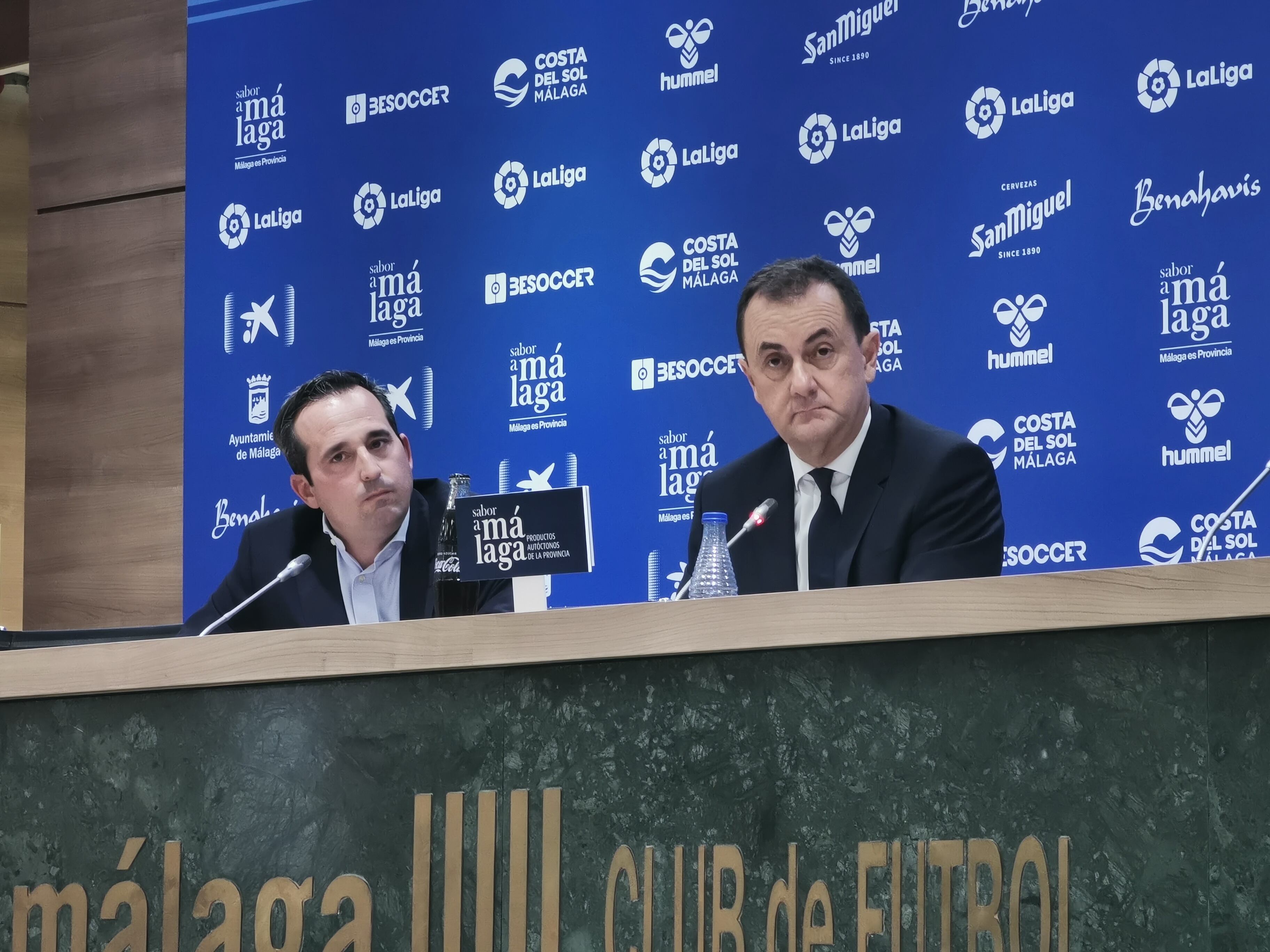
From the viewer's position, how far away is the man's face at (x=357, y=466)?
2.87m

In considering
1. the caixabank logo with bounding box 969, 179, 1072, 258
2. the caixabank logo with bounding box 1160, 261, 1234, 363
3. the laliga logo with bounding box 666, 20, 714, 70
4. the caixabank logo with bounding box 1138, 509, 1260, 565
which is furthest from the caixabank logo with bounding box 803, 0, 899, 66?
the caixabank logo with bounding box 1138, 509, 1260, 565

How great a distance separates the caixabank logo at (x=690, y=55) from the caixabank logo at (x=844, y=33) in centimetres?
22

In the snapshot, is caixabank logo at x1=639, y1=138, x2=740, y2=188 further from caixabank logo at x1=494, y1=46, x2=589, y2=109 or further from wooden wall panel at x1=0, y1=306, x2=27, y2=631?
wooden wall panel at x1=0, y1=306, x2=27, y2=631

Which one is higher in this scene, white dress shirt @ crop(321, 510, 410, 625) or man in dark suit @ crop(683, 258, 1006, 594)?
man in dark suit @ crop(683, 258, 1006, 594)

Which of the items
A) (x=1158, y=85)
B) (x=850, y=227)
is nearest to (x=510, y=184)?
(x=850, y=227)

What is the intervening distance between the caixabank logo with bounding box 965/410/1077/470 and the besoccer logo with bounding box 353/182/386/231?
5.14 ft

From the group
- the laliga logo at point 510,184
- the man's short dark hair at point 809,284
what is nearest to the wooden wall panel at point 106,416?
the laliga logo at point 510,184

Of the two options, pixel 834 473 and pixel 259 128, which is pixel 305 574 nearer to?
pixel 834 473

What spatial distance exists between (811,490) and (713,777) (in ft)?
3.81

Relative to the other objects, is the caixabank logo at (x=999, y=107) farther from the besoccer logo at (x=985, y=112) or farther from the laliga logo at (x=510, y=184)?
the laliga logo at (x=510, y=184)

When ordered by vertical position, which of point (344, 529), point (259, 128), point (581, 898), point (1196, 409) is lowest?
point (581, 898)

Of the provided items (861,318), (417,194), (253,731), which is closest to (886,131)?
(861,318)

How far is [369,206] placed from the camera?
4020mm

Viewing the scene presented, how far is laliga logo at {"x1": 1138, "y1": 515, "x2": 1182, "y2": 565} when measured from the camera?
316 centimetres
